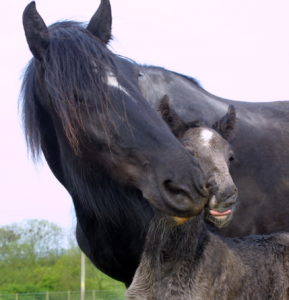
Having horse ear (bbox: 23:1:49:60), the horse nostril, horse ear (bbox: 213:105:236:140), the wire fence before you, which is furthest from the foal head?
the wire fence

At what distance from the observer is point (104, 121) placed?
13.5ft

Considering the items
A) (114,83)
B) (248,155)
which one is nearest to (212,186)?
(114,83)

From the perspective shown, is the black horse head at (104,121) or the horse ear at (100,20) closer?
the black horse head at (104,121)

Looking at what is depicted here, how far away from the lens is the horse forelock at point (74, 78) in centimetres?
413

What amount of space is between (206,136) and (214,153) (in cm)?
20

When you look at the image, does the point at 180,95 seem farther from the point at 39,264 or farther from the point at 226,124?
the point at 39,264

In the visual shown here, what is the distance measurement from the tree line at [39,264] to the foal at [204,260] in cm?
3473

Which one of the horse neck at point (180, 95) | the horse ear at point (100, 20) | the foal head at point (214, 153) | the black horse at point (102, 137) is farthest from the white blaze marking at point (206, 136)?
the horse ear at point (100, 20)

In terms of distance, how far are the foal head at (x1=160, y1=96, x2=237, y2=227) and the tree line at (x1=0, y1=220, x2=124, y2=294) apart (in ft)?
115

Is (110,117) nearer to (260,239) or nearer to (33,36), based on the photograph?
(33,36)

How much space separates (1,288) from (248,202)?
3980 centimetres

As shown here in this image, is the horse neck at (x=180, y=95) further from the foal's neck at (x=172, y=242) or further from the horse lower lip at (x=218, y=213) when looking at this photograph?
the horse lower lip at (x=218, y=213)

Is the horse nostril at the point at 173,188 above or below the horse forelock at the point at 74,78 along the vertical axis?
below

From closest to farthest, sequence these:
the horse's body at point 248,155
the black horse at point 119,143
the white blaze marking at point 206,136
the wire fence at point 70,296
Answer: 1. the black horse at point 119,143
2. the white blaze marking at point 206,136
3. the horse's body at point 248,155
4. the wire fence at point 70,296
